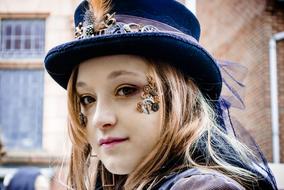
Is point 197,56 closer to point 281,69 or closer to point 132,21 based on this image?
point 132,21

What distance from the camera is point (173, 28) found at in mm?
991

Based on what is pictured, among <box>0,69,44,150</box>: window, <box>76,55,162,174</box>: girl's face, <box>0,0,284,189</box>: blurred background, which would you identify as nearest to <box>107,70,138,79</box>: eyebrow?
<box>76,55,162,174</box>: girl's face

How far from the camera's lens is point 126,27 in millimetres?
945

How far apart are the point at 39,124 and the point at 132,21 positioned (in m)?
3.78

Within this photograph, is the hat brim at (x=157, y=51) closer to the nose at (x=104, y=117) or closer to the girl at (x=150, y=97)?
the girl at (x=150, y=97)

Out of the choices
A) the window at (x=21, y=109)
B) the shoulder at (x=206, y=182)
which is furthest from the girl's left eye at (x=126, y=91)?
the window at (x=21, y=109)

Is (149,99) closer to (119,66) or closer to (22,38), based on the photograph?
(119,66)

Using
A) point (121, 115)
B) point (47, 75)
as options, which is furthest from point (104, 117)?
point (47, 75)

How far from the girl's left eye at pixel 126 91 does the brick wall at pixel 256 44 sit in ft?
8.27

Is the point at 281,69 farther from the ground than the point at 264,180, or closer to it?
farther from the ground

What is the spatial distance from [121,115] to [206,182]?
0.23 metres

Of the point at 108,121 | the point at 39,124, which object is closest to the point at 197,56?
the point at 108,121

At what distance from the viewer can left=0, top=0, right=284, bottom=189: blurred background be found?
352cm

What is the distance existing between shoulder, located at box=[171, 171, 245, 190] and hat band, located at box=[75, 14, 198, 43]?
0.30m
